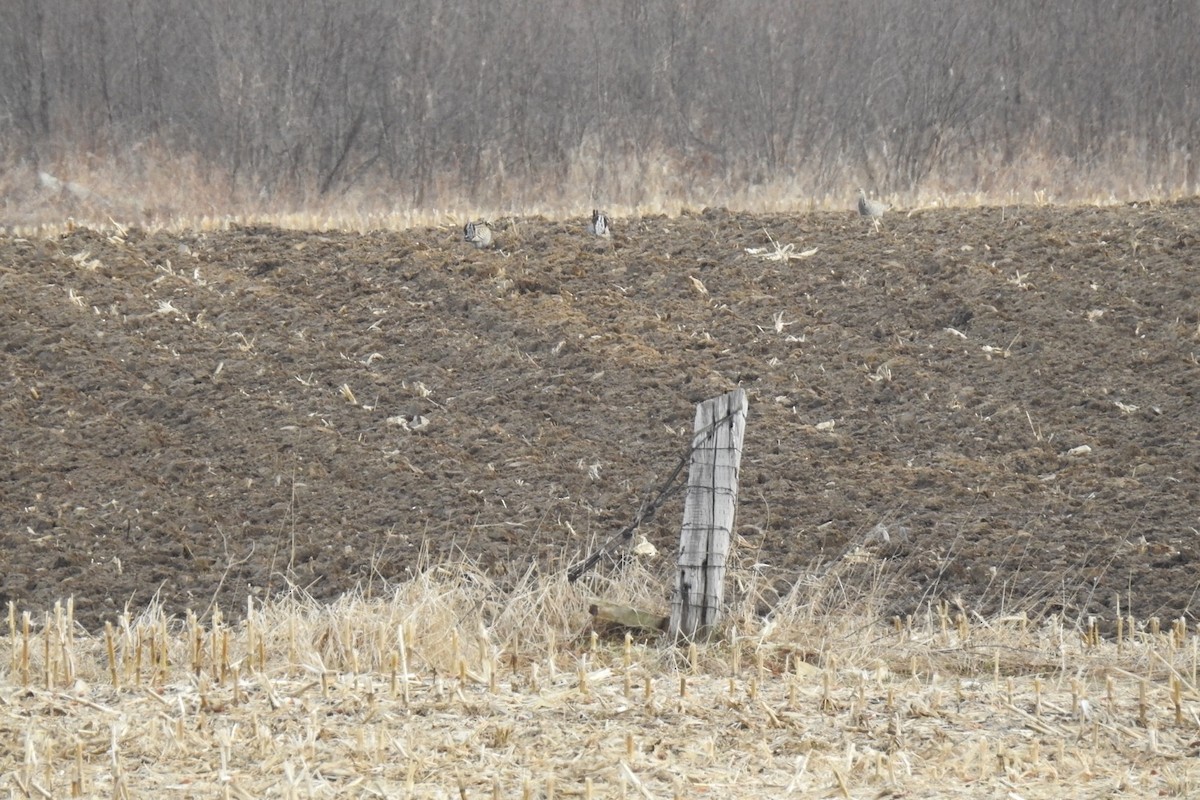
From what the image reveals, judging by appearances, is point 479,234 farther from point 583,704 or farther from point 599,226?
point 583,704

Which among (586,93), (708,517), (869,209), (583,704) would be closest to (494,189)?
(586,93)

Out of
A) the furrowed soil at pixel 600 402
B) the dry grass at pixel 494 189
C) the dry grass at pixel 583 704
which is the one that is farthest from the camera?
the dry grass at pixel 494 189

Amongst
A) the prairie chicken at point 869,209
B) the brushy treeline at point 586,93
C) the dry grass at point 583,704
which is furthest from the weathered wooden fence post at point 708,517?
the brushy treeline at point 586,93

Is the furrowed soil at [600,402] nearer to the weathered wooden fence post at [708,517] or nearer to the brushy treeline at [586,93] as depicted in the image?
the weathered wooden fence post at [708,517]

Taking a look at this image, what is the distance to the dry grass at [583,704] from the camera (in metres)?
3.99

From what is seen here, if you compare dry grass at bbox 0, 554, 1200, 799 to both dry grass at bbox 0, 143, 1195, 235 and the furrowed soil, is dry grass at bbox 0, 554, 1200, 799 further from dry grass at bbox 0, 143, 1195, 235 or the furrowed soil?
dry grass at bbox 0, 143, 1195, 235

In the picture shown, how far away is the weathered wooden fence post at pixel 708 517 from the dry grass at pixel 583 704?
0.14 meters

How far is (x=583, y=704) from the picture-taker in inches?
183

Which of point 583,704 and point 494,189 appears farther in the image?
point 494,189

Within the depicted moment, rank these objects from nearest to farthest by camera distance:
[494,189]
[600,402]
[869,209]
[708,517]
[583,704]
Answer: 1. [583,704]
2. [708,517]
3. [600,402]
4. [869,209]
5. [494,189]

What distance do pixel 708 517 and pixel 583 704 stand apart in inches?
42.4

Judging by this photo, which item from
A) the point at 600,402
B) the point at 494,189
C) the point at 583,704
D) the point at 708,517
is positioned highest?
the point at 494,189

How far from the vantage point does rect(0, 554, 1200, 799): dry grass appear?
3.99 metres

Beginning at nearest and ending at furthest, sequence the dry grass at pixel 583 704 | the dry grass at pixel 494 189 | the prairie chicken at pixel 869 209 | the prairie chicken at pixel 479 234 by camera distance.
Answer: the dry grass at pixel 583 704
the prairie chicken at pixel 479 234
the prairie chicken at pixel 869 209
the dry grass at pixel 494 189
